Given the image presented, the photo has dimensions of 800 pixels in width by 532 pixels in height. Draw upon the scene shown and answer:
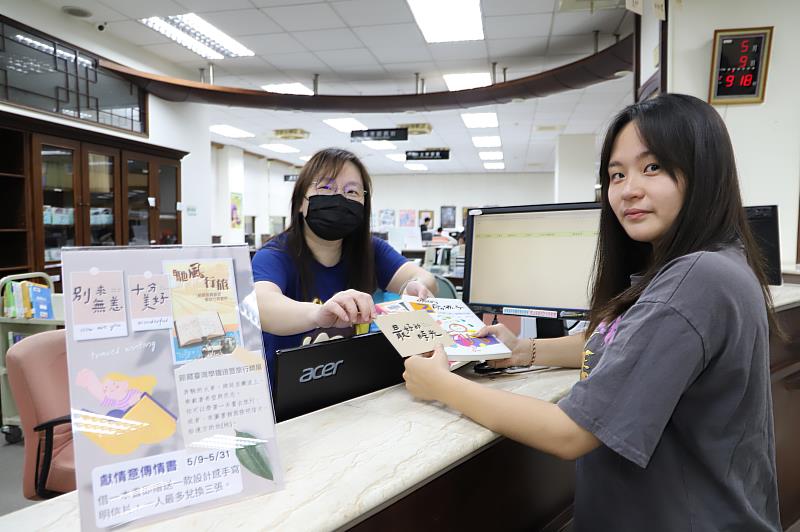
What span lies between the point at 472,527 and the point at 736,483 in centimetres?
53

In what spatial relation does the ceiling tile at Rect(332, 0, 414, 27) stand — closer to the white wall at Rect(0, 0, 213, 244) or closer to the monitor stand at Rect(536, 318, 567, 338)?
the white wall at Rect(0, 0, 213, 244)

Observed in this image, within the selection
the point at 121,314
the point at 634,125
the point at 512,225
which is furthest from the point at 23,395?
the point at 634,125

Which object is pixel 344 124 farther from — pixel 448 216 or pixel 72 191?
pixel 448 216

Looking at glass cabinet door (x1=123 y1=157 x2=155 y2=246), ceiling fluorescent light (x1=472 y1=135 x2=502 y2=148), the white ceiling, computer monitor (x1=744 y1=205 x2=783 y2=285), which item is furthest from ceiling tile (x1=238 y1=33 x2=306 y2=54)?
ceiling fluorescent light (x1=472 y1=135 x2=502 y2=148)

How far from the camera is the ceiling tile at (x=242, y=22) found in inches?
197

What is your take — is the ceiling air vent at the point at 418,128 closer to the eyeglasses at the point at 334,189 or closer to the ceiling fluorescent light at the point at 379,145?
the ceiling fluorescent light at the point at 379,145

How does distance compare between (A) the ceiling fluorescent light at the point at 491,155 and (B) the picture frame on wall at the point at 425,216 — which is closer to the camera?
(A) the ceiling fluorescent light at the point at 491,155

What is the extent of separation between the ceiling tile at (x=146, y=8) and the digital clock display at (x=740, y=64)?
471 cm

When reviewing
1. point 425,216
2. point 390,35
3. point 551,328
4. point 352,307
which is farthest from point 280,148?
point 352,307

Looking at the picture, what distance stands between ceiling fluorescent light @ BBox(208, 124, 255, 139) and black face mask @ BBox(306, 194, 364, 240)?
9.08 metres

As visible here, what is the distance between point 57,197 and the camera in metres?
5.07

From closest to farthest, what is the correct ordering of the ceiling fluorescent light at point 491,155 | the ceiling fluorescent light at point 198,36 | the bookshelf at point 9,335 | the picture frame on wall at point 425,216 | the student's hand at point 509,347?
the student's hand at point 509,347
the bookshelf at point 9,335
the ceiling fluorescent light at point 198,36
the ceiling fluorescent light at point 491,155
the picture frame on wall at point 425,216

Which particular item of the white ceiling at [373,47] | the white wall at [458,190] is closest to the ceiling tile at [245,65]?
the white ceiling at [373,47]

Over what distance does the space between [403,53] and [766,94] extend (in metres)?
4.04
